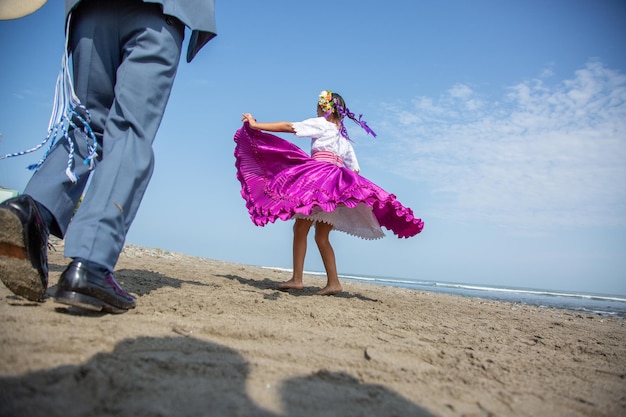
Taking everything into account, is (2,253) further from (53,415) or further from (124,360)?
(53,415)

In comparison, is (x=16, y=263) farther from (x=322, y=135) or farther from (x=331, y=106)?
(x=331, y=106)

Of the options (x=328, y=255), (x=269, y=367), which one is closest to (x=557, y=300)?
(x=328, y=255)

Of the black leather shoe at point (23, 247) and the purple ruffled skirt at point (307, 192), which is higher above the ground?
the purple ruffled skirt at point (307, 192)

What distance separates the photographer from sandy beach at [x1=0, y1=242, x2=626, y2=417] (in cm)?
115

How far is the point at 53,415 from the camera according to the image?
0.99 metres

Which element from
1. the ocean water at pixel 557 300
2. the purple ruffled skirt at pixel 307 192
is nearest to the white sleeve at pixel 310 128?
the purple ruffled skirt at pixel 307 192

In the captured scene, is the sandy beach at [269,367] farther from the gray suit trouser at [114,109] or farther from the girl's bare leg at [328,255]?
the girl's bare leg at [328,255]

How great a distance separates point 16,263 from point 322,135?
3105 mm

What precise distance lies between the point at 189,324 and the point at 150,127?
1.03 m

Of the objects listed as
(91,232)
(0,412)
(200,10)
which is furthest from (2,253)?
(200,10)

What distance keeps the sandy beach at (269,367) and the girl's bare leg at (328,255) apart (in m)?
1.45

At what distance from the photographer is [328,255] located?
4145mm

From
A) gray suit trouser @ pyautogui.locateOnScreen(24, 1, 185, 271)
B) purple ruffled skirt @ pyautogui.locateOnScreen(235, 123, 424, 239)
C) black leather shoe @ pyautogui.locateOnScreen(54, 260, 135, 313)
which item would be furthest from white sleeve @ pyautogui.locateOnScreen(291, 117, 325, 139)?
black leather shoe @ pyautogui.locateOnScreen(54, 260, 135, 313)

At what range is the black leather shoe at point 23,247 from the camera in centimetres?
172
